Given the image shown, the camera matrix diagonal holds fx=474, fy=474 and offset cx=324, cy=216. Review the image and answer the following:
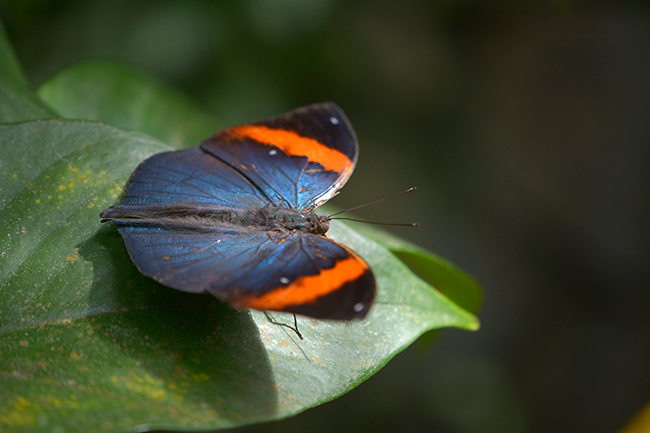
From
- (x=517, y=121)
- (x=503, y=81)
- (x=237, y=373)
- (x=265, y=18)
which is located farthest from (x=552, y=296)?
(x=237, y=373)

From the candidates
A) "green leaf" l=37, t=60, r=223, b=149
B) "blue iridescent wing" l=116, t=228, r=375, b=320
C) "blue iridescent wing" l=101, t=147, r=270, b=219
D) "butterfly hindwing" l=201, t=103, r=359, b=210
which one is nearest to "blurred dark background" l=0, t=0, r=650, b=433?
"green leaf" l=37, t=60, r=223, b=149

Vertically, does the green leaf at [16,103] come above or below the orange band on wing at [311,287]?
above

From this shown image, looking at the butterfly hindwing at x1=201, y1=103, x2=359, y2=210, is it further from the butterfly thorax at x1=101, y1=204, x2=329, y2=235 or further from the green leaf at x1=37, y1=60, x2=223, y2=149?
the green leaf at x1=37, y1=60, x2=223, y2=149

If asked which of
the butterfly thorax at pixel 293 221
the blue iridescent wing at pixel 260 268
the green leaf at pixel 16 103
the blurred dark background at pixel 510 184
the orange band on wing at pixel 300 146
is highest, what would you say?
the green leaf at pixel 16 103

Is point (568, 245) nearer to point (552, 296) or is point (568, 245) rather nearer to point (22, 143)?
point (552, 296)

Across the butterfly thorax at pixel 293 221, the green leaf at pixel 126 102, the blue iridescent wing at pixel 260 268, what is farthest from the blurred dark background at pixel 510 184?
the blue iridescent wing at pixel 260 268

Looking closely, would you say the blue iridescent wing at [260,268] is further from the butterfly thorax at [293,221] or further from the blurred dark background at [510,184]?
the blurred dark background at [510,184]

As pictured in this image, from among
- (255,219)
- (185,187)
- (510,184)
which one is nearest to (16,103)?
(185,187)
